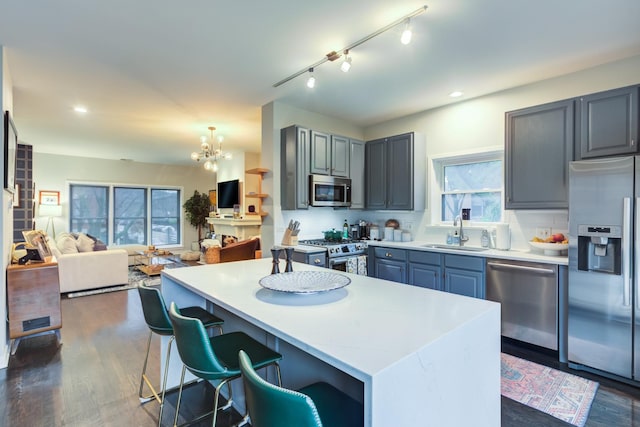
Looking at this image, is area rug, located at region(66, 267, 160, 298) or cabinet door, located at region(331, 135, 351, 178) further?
area rug, located at region(66, 267, 160, 298)

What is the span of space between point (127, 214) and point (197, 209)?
5.74 ft

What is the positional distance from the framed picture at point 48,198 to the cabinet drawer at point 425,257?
7.57m

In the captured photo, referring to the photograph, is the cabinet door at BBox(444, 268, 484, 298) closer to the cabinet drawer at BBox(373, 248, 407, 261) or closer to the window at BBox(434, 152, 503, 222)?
the cabinet drawer at BBox(373, 248, 407, 261)

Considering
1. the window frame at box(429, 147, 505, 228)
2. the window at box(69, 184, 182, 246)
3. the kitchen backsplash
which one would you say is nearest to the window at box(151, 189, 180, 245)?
the window at box(69, 184, 182, 246)

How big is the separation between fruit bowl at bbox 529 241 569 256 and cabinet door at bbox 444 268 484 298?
1.94ft

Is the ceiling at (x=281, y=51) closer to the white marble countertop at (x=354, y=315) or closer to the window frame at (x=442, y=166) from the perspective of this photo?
the window frame at (x=442, y=166)

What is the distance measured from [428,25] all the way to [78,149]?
302 inches

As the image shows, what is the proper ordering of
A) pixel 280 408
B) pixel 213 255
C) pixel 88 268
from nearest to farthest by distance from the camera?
pixel 280 408, pixel 88 268, pixel 213 255

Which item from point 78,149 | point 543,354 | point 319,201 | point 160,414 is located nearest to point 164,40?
point 319,201

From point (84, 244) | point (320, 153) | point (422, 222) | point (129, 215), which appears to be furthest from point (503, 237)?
point (129, 215)

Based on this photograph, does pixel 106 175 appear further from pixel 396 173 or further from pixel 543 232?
pixel 543 232

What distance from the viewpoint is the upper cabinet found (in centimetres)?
414

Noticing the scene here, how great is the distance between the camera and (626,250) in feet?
7.79

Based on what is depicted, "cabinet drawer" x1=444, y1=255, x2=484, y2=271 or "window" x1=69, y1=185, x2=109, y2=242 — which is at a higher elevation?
"window" x1=69, y1=185, x2=109, y2=242
